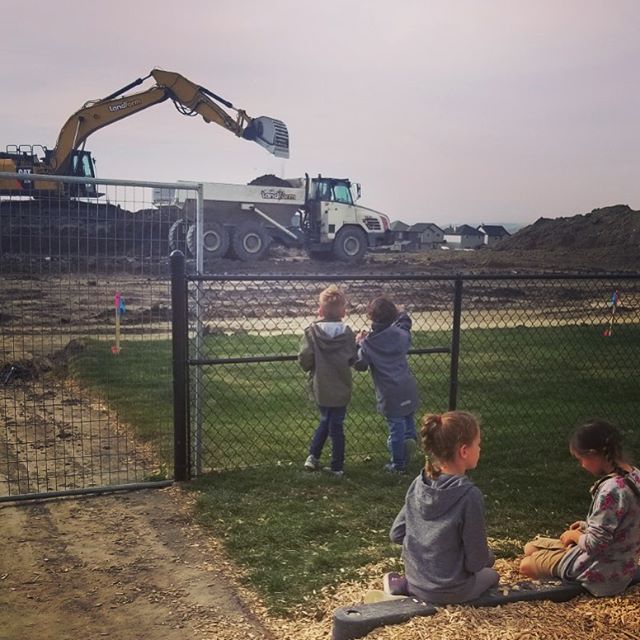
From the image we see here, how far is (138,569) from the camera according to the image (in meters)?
4.31

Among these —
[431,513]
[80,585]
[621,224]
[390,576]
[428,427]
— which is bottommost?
[80,585]

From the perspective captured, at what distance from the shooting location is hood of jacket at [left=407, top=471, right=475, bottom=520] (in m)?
3.21

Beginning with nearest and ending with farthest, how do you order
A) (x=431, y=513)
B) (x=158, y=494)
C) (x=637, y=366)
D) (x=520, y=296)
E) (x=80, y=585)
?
(x=431, y=513)
(x=80, y=585)
(x=158, y=494)
(x=637, y=366)
(x=520, y=296)

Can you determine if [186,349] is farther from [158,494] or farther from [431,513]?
[431,513]

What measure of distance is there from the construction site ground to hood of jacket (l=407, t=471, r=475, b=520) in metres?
0.41

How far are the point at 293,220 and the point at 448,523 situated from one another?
83.3 ft

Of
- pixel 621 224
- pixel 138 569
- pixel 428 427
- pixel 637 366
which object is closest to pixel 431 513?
pixel 428 427

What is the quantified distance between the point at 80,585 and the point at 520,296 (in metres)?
19.1

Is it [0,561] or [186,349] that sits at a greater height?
[186,349]

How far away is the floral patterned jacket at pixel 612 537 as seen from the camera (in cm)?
341

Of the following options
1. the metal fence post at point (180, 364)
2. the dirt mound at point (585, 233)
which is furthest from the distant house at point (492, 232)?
the metal fence post at point (180, 364)

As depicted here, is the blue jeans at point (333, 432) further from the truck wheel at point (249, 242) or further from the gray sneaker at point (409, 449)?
the truck wheel at point (249, 242)

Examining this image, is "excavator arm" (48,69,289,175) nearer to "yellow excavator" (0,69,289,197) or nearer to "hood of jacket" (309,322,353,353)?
"yellow excavator" (0,69,289,197)

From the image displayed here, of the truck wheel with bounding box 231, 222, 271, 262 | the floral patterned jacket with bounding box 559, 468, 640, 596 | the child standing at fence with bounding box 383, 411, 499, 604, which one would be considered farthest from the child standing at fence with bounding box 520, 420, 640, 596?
the truck wheel with bounding box 231, 222, 271, 262
